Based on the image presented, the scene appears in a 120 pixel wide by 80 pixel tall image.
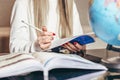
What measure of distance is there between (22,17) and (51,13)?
0.19 metres

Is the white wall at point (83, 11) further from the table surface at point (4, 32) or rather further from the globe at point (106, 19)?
the globe at point (106, 19)

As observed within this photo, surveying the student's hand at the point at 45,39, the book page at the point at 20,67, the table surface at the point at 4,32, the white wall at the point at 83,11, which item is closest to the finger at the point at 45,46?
the student's hand at the point at 45,39

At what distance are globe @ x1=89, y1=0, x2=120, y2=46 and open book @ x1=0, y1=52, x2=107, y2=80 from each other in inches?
6.0

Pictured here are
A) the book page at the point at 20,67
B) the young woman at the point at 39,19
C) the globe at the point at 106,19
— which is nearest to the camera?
the book page at the point at 20,67

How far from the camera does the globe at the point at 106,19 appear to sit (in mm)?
955

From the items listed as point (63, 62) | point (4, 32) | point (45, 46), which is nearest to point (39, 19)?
point (45, 46)

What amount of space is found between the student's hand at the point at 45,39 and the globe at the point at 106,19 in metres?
0.20

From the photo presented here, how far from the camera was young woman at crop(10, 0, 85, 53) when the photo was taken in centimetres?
148

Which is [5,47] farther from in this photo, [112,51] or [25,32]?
[112,51]

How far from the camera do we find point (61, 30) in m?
1.62

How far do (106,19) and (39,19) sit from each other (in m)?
0.65

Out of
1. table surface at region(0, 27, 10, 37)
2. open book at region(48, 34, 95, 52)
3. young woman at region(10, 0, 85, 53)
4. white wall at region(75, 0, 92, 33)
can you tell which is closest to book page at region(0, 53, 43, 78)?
open book at region(48, 34, 95, 52)

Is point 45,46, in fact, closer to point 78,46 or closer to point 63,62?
point 78,46

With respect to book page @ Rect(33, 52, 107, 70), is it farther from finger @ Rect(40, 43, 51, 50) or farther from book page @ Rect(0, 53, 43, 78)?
finger @ Rect(40, 43, 51, 50)
